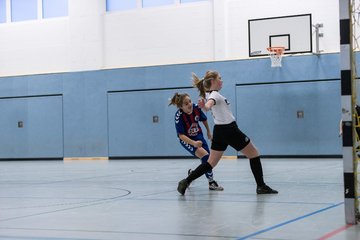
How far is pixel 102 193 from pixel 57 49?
1741cm

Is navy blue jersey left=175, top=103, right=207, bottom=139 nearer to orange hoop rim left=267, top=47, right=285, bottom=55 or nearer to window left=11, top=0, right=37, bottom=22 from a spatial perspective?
orange hoop rim left=267, top=47, right=285, bottom=55

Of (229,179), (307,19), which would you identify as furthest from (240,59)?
(229,179)

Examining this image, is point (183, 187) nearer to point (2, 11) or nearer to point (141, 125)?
point (141, 125)

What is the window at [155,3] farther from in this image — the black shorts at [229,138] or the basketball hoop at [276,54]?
the black shorts at [229,138]

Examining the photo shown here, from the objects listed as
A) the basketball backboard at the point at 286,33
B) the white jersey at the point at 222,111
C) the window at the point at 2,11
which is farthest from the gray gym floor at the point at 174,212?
→ the window at the point at 2,11

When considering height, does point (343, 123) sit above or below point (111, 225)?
above

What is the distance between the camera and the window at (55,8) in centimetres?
2541

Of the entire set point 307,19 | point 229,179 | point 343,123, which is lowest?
point 229,179

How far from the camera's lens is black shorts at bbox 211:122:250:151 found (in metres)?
7.94

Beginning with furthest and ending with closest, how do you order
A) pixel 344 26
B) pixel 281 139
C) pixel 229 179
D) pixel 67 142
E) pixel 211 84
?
pixel 67 142, pixel 281 139, pixel 229 179, pixel 211 84, pixel 344 26

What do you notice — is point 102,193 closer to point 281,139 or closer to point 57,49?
point 281,139

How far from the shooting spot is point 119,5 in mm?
24547

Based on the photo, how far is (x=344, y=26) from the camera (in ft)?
17.1

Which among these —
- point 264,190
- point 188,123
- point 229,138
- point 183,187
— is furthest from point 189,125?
point 264,190
